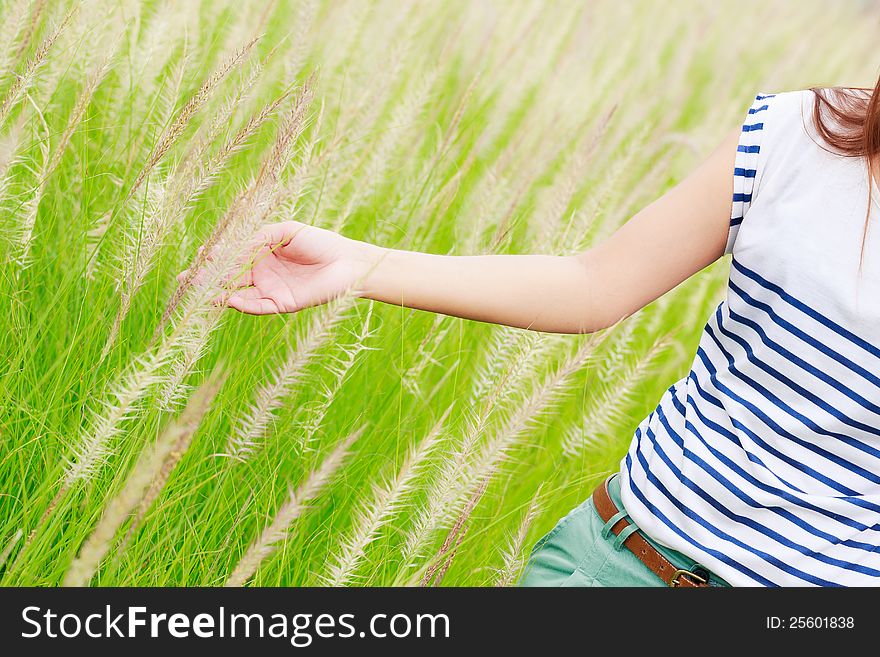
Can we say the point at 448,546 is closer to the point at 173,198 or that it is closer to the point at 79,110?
the point at 173,198

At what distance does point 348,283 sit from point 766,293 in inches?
17.7

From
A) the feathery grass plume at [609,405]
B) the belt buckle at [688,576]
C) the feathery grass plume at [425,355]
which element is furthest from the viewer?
the feathery grass plume at [425,355]

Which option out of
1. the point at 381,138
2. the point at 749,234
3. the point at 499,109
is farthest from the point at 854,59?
the point at 749,234

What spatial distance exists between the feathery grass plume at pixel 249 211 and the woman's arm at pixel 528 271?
0.09m

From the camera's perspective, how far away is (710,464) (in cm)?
104

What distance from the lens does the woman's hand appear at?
107cm

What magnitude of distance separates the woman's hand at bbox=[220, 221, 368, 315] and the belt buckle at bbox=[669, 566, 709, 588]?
18.6 inches

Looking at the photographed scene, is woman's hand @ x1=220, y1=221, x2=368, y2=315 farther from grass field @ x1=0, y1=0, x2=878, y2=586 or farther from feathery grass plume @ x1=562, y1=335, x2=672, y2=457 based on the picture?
feathery grass plume @ x1=562, y1=335, x2=672, y2=457

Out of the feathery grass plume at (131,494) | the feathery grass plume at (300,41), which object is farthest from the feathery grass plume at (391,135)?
the feathery grass plume at (131,494)

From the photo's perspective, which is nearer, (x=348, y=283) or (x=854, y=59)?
(x=348, y=283)

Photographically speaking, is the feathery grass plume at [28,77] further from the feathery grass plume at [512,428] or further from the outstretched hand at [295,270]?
the feathery grass plume at [512,428]

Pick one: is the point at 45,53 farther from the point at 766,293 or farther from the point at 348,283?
the point at 766,293

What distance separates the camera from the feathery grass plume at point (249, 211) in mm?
931

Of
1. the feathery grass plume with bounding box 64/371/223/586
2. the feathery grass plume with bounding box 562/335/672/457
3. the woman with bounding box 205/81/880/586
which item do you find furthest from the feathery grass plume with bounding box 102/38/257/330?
the feathery grass plume with bounding box 562/335/672/457
